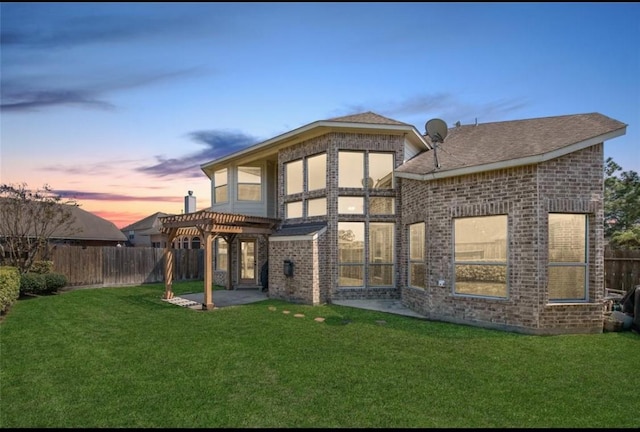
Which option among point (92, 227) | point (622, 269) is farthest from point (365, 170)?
point (92, 227)

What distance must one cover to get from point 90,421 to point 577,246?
938 centimetres

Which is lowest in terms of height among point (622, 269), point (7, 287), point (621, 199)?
point (7, 287)

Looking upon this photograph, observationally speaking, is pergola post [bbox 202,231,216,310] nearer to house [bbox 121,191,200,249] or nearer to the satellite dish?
the satellite dish

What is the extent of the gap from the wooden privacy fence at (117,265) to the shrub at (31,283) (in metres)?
1.94

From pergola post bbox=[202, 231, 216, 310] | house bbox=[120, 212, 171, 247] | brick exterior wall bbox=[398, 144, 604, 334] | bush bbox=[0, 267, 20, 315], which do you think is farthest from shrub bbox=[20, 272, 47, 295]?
house bbox=[120, 212, 171, 247]

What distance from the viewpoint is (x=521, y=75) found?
10.9m

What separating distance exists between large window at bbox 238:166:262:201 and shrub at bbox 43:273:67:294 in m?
7.64

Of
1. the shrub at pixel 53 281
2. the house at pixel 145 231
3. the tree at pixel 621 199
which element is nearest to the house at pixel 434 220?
the shrub at pixel 53 281

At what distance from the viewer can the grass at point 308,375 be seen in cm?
404

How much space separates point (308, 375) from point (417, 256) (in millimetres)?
6121

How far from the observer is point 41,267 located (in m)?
14.2

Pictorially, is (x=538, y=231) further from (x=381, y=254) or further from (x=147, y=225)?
(x=147, y=225)

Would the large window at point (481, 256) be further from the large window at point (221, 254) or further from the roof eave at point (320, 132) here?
the large window at point (221, 254)

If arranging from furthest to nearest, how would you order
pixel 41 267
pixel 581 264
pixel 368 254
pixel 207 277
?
pixel 41 267 < pixel 368 254 < pixel 207 277 < pixel 581 264
